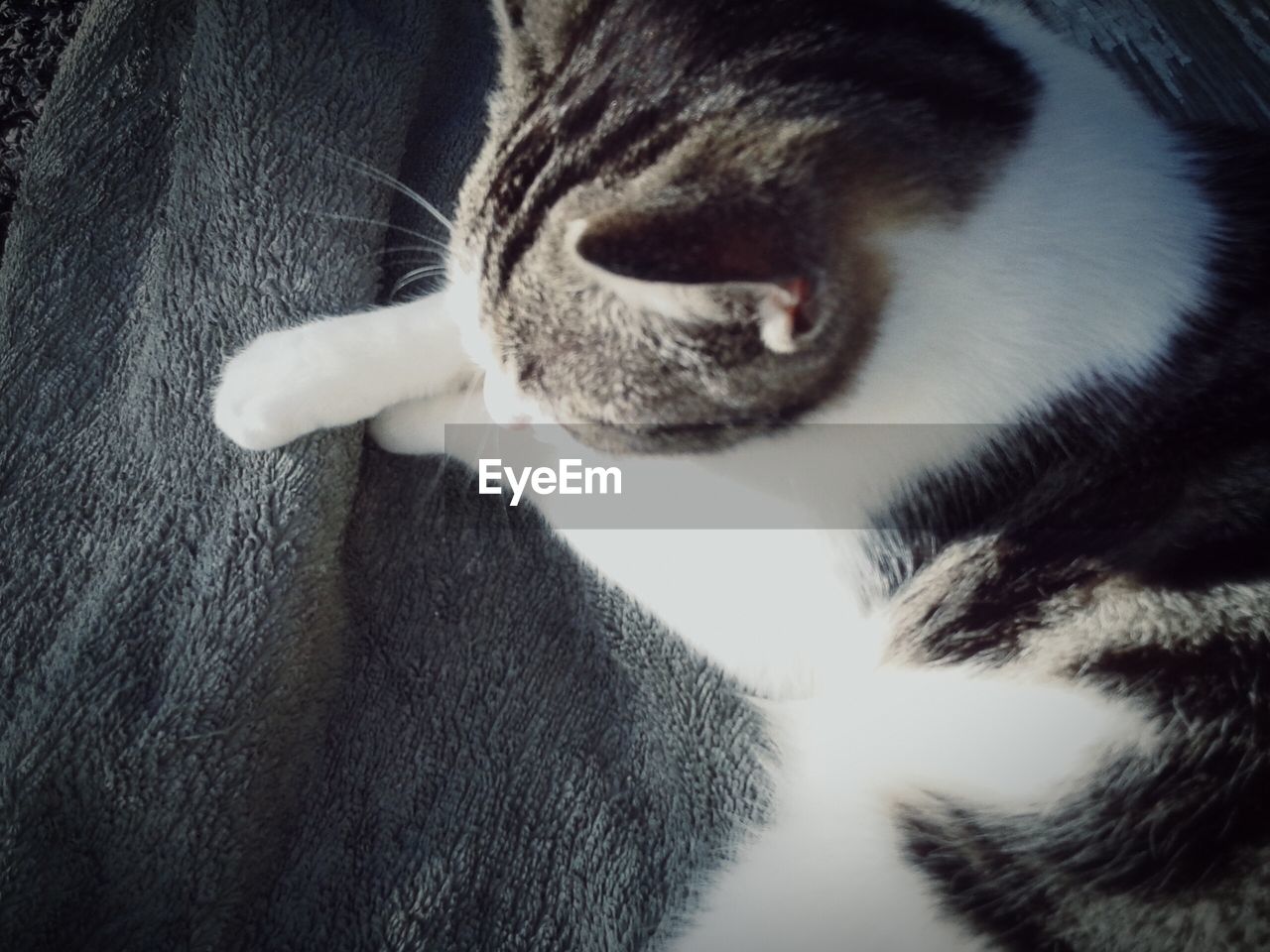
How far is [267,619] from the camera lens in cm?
82

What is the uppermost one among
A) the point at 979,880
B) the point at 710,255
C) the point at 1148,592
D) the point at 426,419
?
the point at 710,255

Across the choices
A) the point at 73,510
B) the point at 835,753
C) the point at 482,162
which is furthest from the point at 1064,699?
the point at 73,510

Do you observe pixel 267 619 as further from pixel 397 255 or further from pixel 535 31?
pixel 535 31

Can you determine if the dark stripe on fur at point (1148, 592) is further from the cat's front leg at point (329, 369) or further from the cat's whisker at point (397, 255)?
the cat's whisker at point (397, 255)

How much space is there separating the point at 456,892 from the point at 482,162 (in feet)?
2.34

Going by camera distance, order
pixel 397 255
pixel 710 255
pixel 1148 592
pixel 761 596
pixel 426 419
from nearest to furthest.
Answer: pixel 710 255 → pixel 1148 592 → pixel 761 596 → pixel 426 419 → pixel 397 255

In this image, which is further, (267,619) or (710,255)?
(267,619)

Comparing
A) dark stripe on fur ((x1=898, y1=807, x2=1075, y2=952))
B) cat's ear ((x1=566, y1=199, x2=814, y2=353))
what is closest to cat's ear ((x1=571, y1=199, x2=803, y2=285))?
cat's ear ((x1=566, y1=199, x2=814, y2=353))

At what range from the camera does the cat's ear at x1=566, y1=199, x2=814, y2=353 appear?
46 centimetres

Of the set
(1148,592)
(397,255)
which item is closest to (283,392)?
(397,255)

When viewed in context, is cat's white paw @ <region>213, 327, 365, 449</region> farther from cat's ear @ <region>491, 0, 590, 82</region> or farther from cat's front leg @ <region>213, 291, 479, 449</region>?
cat's ear @ <region>491, 0, 590, 82</region>

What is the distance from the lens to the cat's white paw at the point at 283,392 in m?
0.82

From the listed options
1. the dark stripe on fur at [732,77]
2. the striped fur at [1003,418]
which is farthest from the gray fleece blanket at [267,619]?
the dark stripe on fur at [732,77]

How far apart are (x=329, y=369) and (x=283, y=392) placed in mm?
51
